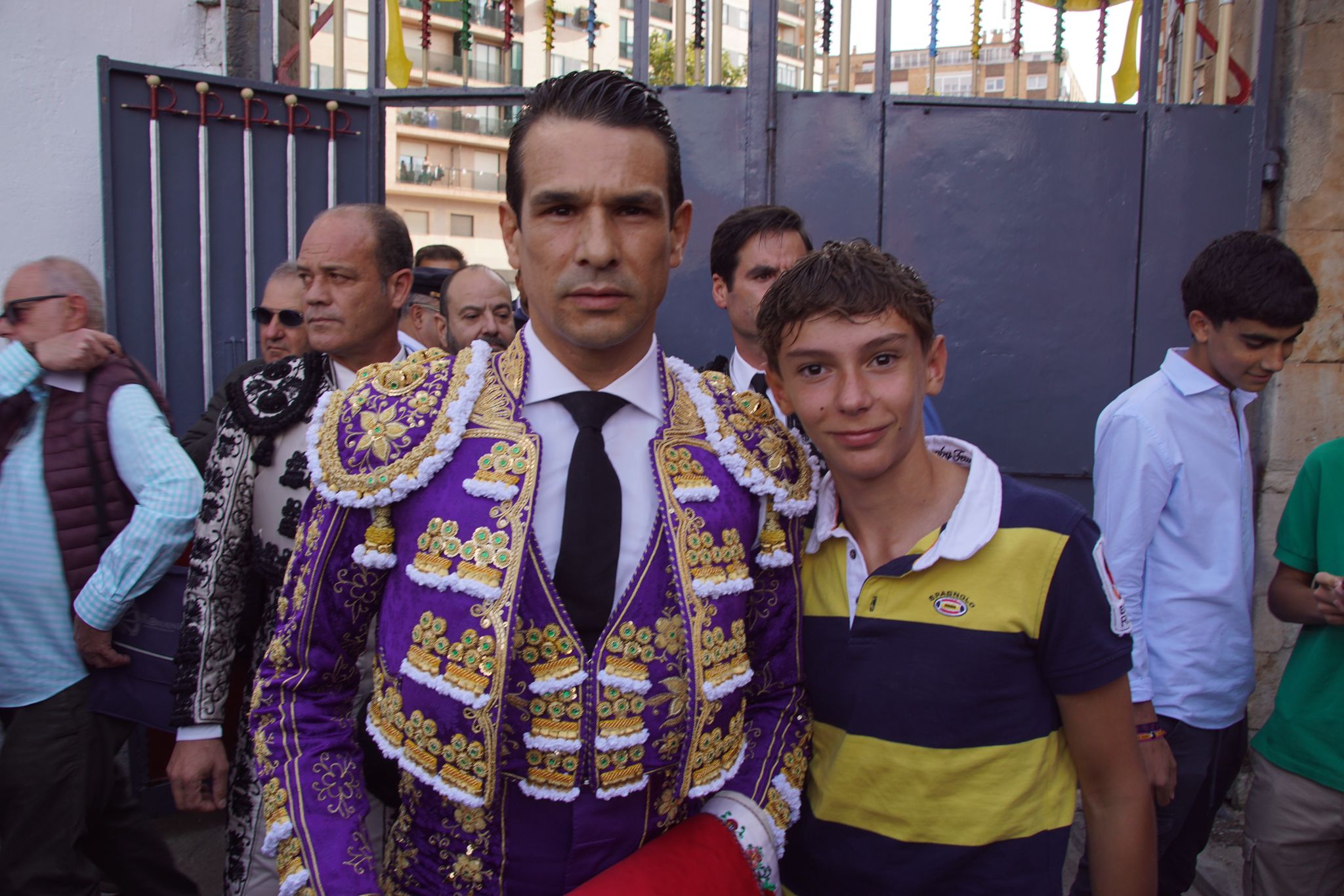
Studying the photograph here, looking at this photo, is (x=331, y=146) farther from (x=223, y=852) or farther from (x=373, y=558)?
(x=373, y=558)

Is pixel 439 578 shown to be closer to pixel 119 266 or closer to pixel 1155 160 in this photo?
pixel 119 266

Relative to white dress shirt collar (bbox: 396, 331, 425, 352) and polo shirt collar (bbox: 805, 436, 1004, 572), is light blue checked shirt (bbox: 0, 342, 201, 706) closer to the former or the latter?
white dress shirt collar (bbox: 396, 331, 425, 352)

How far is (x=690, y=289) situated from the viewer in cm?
421

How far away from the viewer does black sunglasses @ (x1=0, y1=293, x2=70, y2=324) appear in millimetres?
2691

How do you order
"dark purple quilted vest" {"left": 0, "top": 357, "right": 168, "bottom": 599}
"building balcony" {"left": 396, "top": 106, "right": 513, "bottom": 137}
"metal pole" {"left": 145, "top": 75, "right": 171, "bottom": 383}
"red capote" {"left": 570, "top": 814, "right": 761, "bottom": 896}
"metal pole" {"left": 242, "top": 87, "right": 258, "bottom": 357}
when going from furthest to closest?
"building balcony" {"left": 396, "top": 106, "right": 513, "bottom": 137} → "metal pole" {"left": 242, "top": 87, "right": 258, "bottom": 357} → "metal pole" {"left": 145, "top": 75, "right": 171, "bottom": 383} → "dark purple quilted vest" {"left": 0, "top": 357, "right": 168, "bottom": 599} → "red capote" {"left": 570, "top": 814, "right": 761, "bottom": 896}

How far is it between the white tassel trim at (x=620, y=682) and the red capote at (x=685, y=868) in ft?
0.75

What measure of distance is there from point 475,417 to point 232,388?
118cm

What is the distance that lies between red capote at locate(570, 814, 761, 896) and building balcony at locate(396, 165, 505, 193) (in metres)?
38.8

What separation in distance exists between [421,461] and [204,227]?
3.15 metres

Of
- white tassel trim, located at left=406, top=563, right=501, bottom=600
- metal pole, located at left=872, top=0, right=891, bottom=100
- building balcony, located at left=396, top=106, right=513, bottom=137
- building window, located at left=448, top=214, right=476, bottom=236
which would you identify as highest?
building balcony, located at left=396, top=106, right=513, bottom=137

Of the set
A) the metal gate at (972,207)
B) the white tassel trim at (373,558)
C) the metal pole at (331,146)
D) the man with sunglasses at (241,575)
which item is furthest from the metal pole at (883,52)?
the white tassel trim at (373,558)

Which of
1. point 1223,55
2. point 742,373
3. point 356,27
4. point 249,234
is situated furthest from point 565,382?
point 356,27

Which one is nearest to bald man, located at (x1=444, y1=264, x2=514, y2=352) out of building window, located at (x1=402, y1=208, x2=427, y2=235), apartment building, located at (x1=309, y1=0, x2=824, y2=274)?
apartment building, located at (x1=309, y1=0, x2=824, y2=274)

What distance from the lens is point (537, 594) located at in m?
1.38
